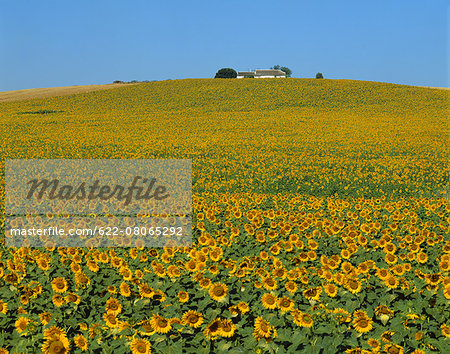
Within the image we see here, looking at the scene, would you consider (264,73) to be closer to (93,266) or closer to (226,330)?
(93,266)

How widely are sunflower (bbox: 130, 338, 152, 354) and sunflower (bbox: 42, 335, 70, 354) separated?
1.61ft

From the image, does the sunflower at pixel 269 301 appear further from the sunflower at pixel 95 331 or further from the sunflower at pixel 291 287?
the sunflower at pixel 95 331

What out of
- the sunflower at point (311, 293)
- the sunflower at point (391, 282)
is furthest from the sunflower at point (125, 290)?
the sunflower at point (391, 282)

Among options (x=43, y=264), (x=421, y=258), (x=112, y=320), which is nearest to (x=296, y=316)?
(x=112, y=320)

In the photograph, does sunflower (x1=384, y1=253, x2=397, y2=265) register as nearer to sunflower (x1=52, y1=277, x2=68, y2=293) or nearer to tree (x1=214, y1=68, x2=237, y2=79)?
sunflower (x1=52, y1=277, x2=68, y2=293)

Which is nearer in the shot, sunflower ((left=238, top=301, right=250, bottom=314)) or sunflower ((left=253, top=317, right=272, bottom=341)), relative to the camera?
sunflower ((left=253, top=317, right=272, bottom=341))

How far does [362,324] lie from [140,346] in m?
1.93

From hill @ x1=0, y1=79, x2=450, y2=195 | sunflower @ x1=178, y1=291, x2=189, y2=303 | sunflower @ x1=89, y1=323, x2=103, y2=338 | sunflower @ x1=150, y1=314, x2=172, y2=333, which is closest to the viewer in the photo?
sunflower @ x1=150, y1=314, x2=172, y2=333

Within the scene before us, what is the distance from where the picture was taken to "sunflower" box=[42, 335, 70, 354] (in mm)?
3059

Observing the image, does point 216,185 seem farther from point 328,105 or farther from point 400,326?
point 328,105

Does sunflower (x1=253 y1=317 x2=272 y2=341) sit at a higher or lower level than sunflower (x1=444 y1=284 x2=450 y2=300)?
lower

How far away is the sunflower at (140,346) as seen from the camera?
3158 millimetres

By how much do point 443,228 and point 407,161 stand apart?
13.2m

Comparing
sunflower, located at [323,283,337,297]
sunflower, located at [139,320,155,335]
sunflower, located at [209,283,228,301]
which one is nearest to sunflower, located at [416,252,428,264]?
sunflower, located at [323,283,337,297]
